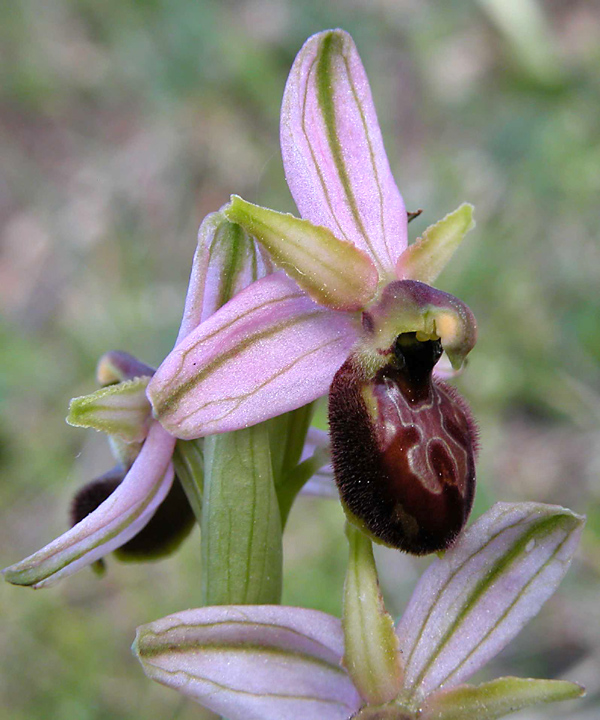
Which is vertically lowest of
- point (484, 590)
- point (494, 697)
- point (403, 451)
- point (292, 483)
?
point (494, 697)

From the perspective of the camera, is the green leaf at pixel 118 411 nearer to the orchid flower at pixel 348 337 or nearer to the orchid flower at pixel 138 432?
the orchid flower at pixel 138 432

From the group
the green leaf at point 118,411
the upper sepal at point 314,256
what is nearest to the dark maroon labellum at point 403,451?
the upper sepal at point 314,256

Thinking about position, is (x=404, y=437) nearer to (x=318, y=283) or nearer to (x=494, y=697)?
(x=318, y=283)

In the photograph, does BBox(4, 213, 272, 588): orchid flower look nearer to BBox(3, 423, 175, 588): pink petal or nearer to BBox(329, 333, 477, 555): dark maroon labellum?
BBox(3, 423, 175, 588): pink petal

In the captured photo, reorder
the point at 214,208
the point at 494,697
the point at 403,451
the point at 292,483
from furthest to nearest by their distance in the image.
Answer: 1. the point at 214,208
2. the point at 292,483
3. the point at 494,697
4. the point at 403,451

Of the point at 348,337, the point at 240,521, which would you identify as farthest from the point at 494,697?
the point at 348,337

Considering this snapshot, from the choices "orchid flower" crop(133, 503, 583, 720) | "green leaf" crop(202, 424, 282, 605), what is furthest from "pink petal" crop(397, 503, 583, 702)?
"green leaf" crop(202, 424, 282, 605)

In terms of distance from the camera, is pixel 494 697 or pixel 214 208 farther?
pixel 214 208
